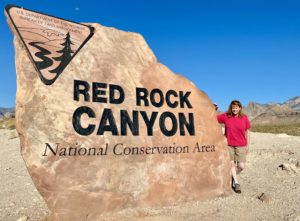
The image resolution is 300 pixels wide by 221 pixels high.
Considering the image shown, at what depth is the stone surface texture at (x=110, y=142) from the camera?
5027 millimetres

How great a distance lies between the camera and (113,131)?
557 cm

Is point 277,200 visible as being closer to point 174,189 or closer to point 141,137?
point 174,189

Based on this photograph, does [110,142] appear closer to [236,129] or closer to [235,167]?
[236,129]

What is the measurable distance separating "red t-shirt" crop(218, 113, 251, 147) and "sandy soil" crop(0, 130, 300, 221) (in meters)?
0.86

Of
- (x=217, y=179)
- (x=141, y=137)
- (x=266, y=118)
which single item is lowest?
(x=217, y=179)

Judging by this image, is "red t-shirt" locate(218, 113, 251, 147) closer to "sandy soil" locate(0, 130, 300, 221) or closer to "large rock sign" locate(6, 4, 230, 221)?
"large rock sign" locate(6, 4, 230, 221)

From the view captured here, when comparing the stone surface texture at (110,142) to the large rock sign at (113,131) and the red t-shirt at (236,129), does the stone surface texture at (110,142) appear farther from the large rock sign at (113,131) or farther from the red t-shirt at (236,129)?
the red t-shirt at (236,129)

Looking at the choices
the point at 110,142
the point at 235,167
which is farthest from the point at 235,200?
the point at 110,142

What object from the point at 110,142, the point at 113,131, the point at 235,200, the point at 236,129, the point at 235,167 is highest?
the point at 236,129

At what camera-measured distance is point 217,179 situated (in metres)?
6.43

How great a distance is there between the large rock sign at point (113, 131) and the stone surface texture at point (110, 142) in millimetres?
13

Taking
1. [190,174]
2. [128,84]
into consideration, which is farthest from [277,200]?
[128,84]

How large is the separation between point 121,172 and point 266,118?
384 ft

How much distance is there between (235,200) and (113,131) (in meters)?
2.32
